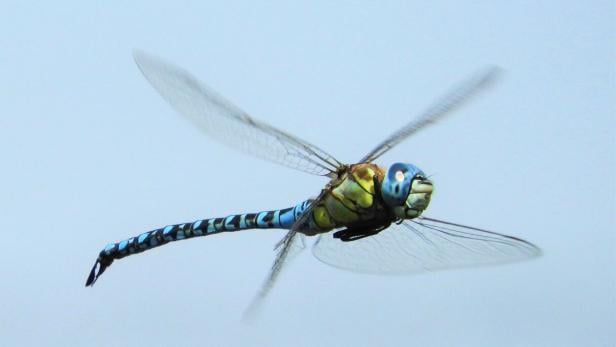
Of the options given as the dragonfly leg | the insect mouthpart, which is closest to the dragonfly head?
the insect mouthpart

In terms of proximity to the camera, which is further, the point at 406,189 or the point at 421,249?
the point at 421,249

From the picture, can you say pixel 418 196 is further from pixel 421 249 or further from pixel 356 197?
pixel 421 249

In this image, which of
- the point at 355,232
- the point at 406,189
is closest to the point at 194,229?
the point at 355,232

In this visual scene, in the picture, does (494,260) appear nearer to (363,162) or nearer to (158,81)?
(363,162)

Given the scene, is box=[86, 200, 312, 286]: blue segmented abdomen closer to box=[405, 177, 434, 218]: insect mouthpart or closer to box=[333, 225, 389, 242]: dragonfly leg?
box=[333, 225, 389, 242]: dragonfly leg

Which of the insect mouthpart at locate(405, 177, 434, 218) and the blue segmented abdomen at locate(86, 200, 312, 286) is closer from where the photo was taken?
the insect mouthpart at locate(405, 177, 434, 218)

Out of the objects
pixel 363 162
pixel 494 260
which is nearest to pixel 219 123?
pixel 363 162
